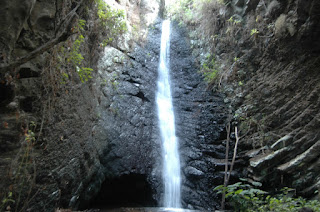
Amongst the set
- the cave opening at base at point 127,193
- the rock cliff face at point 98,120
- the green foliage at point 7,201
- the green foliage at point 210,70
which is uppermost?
the green foliage at point 210,70

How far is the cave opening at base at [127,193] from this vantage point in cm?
638

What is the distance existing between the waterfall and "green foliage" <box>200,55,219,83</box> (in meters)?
1.61

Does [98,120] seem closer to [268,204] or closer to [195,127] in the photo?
[195,127]

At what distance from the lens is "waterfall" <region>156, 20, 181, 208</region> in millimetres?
6438

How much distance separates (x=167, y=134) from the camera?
25.7ft

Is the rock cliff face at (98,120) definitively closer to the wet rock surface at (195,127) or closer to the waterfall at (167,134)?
the wet rock surface at (195,127)

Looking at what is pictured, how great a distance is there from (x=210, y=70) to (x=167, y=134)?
3.16 meters

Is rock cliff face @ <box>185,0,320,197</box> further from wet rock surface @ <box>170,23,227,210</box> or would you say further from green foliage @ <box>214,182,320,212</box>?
wet rock surface @ <box>170,23,227,210</box>

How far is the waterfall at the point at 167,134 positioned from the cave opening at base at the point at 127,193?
22.8 inches

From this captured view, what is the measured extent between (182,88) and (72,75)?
18.2ft

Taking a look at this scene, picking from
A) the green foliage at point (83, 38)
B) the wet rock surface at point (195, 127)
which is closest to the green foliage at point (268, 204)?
the wet rock surface at point (195, 127)

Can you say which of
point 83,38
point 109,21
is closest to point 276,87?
point 83,38

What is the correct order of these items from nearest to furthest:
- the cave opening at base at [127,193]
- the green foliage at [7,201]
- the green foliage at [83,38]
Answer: the green foliage at [7,201] < the green foliage at [83,38] < the cave opening at base at [127,193]

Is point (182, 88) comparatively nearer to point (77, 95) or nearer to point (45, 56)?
point (77, 95)
